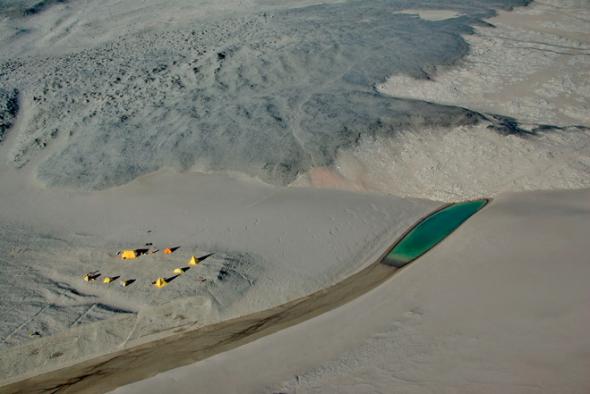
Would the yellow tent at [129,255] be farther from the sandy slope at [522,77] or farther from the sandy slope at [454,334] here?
the sandy slope at [522,77]

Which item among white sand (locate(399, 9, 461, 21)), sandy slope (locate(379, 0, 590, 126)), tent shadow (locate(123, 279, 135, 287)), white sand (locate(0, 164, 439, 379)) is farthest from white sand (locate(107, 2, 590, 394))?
white sand (locate(399, 9, 461, 21))

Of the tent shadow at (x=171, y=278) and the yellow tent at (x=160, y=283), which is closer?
the yellow tent at (x=160, y=283)

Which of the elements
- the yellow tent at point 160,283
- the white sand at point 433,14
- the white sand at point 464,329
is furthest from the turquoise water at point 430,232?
the white sand at point 433,14

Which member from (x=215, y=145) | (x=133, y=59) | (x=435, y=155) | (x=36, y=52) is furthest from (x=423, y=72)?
(x=36, y=52)

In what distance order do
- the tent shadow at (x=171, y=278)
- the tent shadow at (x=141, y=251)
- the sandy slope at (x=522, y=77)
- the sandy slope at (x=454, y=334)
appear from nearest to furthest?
the sandy slope at (x=454, y=334) → the tent shadow at (x=171, y=278) → the tent shadow at (x=141, y=251) → the sandy slope at (x=522, y=77)

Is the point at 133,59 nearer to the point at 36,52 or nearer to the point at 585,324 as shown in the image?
the point at 36,52

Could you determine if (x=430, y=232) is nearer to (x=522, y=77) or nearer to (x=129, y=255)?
(x=129, y=255)
